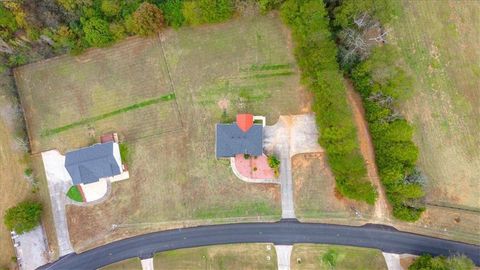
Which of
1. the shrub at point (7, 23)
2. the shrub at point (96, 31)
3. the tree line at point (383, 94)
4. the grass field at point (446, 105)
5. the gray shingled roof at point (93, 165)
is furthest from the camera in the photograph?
the shrub at point (96, 31)

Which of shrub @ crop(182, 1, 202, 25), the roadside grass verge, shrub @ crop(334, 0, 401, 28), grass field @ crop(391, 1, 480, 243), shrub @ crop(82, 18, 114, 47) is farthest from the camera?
shrub @ crop(82, 18, 114, 47)

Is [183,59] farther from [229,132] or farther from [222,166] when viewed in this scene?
[222,166]

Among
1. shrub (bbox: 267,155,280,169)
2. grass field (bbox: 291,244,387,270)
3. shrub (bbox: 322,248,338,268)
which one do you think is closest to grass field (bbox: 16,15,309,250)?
shrub (bbox: 267,155,280,169)

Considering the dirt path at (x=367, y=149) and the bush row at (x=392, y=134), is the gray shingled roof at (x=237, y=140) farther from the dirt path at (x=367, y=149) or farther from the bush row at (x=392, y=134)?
the bush row at (x=392, y=134)

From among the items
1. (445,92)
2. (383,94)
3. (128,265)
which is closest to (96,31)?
(128,265)

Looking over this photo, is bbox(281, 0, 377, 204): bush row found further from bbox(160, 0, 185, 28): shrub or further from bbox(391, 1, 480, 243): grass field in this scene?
bbox(160, 0, 185, 28): shrub

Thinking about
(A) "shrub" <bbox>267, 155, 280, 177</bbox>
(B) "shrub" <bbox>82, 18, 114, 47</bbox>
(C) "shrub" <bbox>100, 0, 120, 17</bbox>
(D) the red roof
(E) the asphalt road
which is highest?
(C) "shrub" <bbox>100, 0, 120, 17</bbox>

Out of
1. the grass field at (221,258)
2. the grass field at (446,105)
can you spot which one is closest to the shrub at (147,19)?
the grass field at (221,258)
